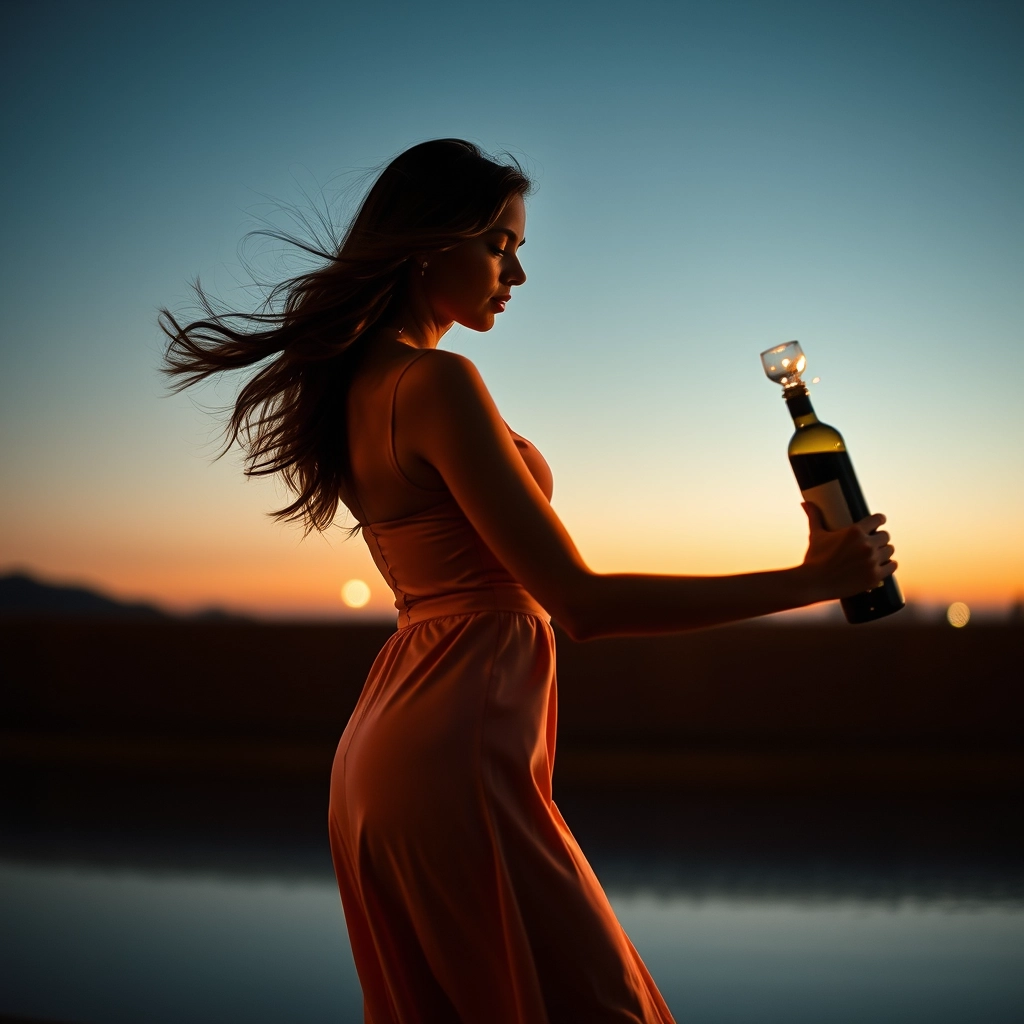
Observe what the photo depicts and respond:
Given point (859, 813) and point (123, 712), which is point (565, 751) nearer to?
point (859, 813)

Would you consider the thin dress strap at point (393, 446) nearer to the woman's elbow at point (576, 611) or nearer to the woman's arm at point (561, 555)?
the woman's arm at point (561, 555)

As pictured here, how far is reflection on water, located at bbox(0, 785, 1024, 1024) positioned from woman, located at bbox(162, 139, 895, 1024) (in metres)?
1.83

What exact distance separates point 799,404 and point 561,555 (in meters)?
0.39

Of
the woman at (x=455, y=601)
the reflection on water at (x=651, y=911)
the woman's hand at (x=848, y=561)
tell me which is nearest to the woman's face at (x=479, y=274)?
the woman at (x=455, y=601)

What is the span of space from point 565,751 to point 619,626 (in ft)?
20.2

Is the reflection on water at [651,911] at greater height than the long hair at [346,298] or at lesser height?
lesser

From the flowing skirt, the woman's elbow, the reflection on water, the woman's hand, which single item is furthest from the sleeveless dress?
the reflection on water

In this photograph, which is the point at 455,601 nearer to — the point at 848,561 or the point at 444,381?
the point at 444,381

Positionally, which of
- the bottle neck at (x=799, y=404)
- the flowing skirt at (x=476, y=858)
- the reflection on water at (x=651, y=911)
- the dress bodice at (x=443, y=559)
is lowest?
the reflection on water at (x=651, y=911)

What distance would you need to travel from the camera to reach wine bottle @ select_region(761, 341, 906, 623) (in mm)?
1001

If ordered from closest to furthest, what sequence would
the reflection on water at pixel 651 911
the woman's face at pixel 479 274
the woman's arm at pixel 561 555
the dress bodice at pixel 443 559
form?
the woman's arm at pixel 561 555, the dress bodice at pixel 443 559, the woman's face at pixel 479 274, the reflection on water at pixel 651 911

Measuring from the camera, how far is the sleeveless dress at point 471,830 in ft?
2.99

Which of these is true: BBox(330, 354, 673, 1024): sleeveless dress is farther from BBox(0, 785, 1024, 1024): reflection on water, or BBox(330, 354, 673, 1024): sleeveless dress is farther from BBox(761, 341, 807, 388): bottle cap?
BBox(0, 785, 1024, 1024): reflection on water

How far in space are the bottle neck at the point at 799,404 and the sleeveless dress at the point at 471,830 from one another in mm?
365
